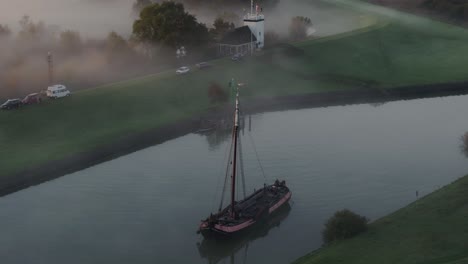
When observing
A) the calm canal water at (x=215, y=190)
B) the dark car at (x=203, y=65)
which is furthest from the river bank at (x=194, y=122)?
the dark car at (x=203, y=65)

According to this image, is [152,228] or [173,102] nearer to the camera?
[152,228]

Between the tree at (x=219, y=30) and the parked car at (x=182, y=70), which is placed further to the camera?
the tree at (x=219, y=30)

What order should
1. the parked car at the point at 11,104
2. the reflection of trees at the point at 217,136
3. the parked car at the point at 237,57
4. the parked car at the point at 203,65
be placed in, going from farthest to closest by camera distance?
the parked car at the point at 237,57, the parked car at the point at 203,65, the parked car at the point at 11,104, the reflection of trees at the point at 217,136

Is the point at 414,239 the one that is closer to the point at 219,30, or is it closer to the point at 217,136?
the point at 217,136

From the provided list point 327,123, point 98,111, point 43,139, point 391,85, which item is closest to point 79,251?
point 43,139

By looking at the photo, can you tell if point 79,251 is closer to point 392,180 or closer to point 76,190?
point 76,190

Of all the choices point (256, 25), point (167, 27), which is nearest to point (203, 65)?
point (167, 27)

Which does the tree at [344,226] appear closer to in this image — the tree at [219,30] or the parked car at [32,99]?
the parked car at [32,99]
